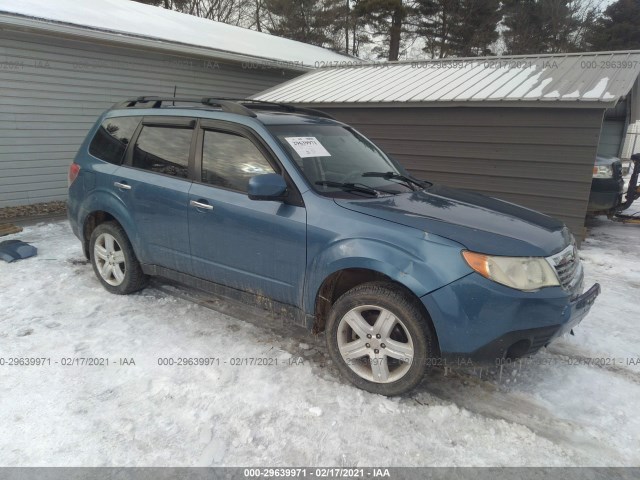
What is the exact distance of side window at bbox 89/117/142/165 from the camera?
4.22m

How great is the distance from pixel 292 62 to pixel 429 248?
33.9 ft

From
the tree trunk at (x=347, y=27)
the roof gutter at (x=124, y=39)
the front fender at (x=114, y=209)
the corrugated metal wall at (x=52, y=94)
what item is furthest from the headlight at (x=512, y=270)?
the tree trunk at (x=347, y=27)

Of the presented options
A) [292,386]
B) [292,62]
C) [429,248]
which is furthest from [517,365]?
[292,62]

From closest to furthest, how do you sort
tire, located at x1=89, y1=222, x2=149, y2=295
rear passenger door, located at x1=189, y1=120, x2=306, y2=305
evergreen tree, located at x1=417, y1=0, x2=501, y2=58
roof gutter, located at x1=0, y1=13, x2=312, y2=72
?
rear passenger door, located at x1=189, y1=120, x2=306, y2=305
tire, located at x1=89, y1=222, x2=149, y2=295
roof gutter, located at x1=0, y1=13, x2=312, y2=72
evergreen tree, located at x1=417, y1=0, x2=501, y2=58

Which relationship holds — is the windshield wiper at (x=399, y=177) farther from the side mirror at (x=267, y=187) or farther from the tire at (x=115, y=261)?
the tire at (x=115, y=261)

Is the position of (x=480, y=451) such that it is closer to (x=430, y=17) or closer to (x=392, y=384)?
(x=392, y=384)

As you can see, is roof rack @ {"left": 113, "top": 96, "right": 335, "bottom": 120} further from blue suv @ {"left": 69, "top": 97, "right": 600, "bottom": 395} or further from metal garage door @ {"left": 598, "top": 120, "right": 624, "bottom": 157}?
metal garage door @ {"left": 598, "top": 120, "right": 624, "bottom": 157}

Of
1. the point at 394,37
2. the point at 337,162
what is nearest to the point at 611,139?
the point at 337,162

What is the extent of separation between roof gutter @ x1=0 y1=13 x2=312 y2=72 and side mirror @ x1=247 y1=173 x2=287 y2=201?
6.40 m

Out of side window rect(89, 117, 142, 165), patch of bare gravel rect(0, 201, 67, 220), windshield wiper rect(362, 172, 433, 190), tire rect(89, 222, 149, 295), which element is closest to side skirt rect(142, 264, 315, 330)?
tire rect(89, 222, 149, 295)

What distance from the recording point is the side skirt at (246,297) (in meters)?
3.22

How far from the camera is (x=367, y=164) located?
3.76 metres

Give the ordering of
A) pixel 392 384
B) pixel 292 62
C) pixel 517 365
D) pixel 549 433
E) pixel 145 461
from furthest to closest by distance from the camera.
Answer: pixel 292 62, pixel 517 365, pixel 392 384, pixel 549 433, pixel 145 461

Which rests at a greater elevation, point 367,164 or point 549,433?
point 367,164
